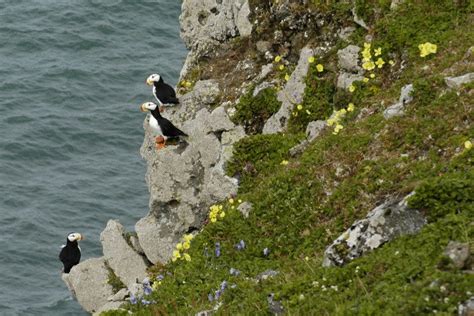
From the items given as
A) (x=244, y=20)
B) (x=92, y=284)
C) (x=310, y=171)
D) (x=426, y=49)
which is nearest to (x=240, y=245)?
(x=310, y=171)

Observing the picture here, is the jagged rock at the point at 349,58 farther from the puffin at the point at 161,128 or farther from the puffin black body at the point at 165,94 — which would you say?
the puffin black body at the point at 165,94

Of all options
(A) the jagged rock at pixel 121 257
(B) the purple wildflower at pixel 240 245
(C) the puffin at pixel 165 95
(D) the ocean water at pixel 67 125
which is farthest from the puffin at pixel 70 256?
(B) the purple wildflower at pixel 240 245

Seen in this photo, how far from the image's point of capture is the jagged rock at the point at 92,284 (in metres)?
23.8

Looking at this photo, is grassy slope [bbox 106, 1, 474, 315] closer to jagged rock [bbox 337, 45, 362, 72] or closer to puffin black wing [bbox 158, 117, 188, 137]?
jagged rock [bbox 337, 45, 362, 72]

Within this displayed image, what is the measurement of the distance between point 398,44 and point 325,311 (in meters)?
8.51

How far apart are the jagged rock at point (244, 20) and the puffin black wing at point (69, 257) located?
9544 mm

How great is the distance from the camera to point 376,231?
11.1 meters

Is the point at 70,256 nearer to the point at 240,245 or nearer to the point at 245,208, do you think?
the point at 245,208

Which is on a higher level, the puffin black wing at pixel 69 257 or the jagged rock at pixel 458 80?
the jagged rock at pixel 458 80

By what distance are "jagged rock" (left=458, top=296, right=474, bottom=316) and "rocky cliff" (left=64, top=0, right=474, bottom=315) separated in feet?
0.09

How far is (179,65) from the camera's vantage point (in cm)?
5069

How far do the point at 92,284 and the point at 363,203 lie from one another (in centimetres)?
1276

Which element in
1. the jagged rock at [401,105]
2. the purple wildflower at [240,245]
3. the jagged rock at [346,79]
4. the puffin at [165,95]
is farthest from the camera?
the puffin at [165,95]

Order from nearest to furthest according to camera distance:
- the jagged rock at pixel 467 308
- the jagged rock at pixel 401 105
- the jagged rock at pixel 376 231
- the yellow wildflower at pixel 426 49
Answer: the jagged rock at pixel 467 308 < the jagged rock at pixel 376 231 < the jagged rock at pixel 401 105 < the yellow wildflower at pixel 426 49
